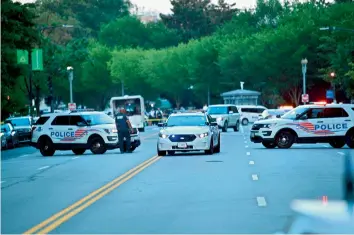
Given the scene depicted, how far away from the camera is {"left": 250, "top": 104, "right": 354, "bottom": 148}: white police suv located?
4159cm

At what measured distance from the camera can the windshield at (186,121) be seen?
1507 inches

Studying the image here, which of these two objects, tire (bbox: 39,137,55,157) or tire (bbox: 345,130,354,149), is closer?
tire (bbox: 345,130,354,149)

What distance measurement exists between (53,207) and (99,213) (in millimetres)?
1691

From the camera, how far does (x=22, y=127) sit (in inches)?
2318

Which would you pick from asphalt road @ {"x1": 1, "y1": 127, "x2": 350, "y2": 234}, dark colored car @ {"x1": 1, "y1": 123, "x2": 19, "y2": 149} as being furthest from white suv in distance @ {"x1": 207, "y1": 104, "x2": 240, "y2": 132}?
asphalt road @ {"x1": 1, "y1": 127, "x2": 350, "y2": 234}

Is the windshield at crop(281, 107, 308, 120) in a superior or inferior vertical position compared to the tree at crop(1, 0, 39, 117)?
inferior

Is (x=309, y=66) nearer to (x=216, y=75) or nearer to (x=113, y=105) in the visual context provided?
(x=216, y=75)

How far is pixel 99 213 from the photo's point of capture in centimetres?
1700

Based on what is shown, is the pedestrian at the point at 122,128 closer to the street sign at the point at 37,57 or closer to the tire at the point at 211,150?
the tire at the point at 211,150

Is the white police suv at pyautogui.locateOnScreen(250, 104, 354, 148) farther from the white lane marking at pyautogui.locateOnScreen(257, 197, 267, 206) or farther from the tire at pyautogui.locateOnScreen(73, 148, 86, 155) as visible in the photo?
the white lane marking at pyautogui.locateOnScreen(257, 197, 267, 206)

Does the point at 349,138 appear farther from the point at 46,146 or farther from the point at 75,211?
the point at 75,211

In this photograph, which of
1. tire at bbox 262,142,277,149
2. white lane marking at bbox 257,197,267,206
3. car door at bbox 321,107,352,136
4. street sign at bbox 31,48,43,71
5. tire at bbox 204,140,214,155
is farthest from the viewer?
street sign at bbox 31,48,43,71

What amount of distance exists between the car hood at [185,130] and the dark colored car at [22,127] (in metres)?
21.0

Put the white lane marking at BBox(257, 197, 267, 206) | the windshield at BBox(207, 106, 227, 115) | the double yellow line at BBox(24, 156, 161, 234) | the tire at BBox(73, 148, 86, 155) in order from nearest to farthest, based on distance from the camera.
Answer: the double yellow line at BBox(24, 156, 161, 234)
the white lane marking at BBox(257, 197, 267, 206)
the tire at BBox(73, 148, 86, 155)
the windshield at BBox(207, 106, 227, 115)
